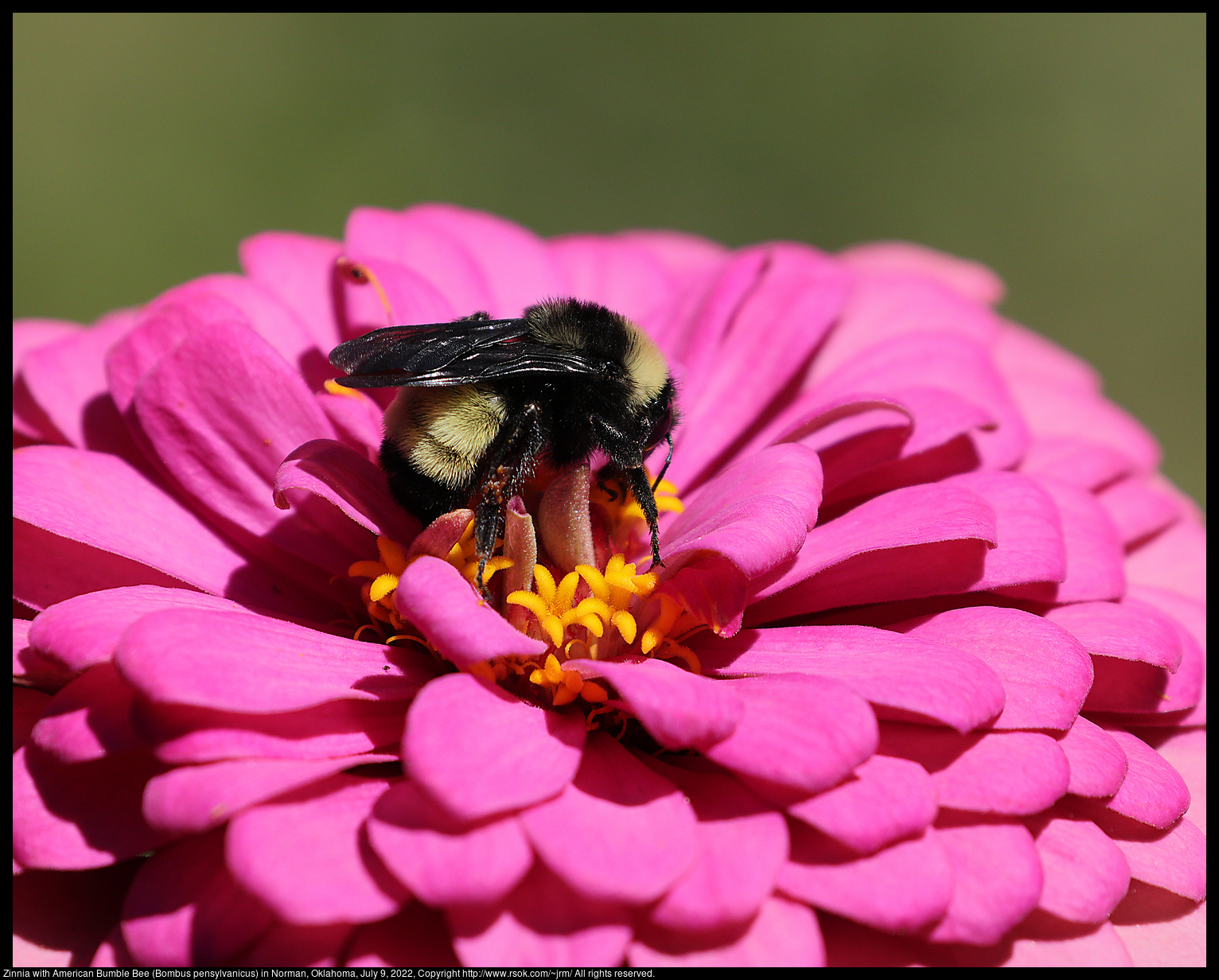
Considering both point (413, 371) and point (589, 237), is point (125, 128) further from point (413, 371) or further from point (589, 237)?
point (413, 371)

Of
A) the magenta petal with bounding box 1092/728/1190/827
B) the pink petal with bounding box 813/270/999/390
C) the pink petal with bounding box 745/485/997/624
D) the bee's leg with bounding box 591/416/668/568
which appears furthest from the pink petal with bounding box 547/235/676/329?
the magenta petal with bounding box 1092/728/1190/827

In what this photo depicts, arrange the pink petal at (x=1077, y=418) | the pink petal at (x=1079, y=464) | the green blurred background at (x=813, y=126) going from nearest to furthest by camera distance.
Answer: the pink petal at (x=1079, y=464), the pink petal at (x=1077, y=418), the green blurred background at (x=813, y=126)


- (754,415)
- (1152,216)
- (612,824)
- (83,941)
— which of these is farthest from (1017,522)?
(1152,216)

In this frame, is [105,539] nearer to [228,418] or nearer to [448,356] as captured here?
[228,418]

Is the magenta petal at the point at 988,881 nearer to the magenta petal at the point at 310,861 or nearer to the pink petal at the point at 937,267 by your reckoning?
the magenta petal at the point at 310,861

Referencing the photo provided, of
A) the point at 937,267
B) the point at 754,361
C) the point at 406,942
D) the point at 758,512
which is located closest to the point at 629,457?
the point at 758,512

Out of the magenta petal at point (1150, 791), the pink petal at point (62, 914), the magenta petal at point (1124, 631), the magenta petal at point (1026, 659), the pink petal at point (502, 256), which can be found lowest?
the pink petal at point (62, 914)

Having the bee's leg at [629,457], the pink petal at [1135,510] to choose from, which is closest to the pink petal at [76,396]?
the bee's leg at [629,457]

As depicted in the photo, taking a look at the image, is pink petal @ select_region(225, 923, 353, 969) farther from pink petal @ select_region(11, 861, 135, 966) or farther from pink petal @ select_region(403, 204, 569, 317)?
pink petal @ select_region(403, 204, 569, 317)
